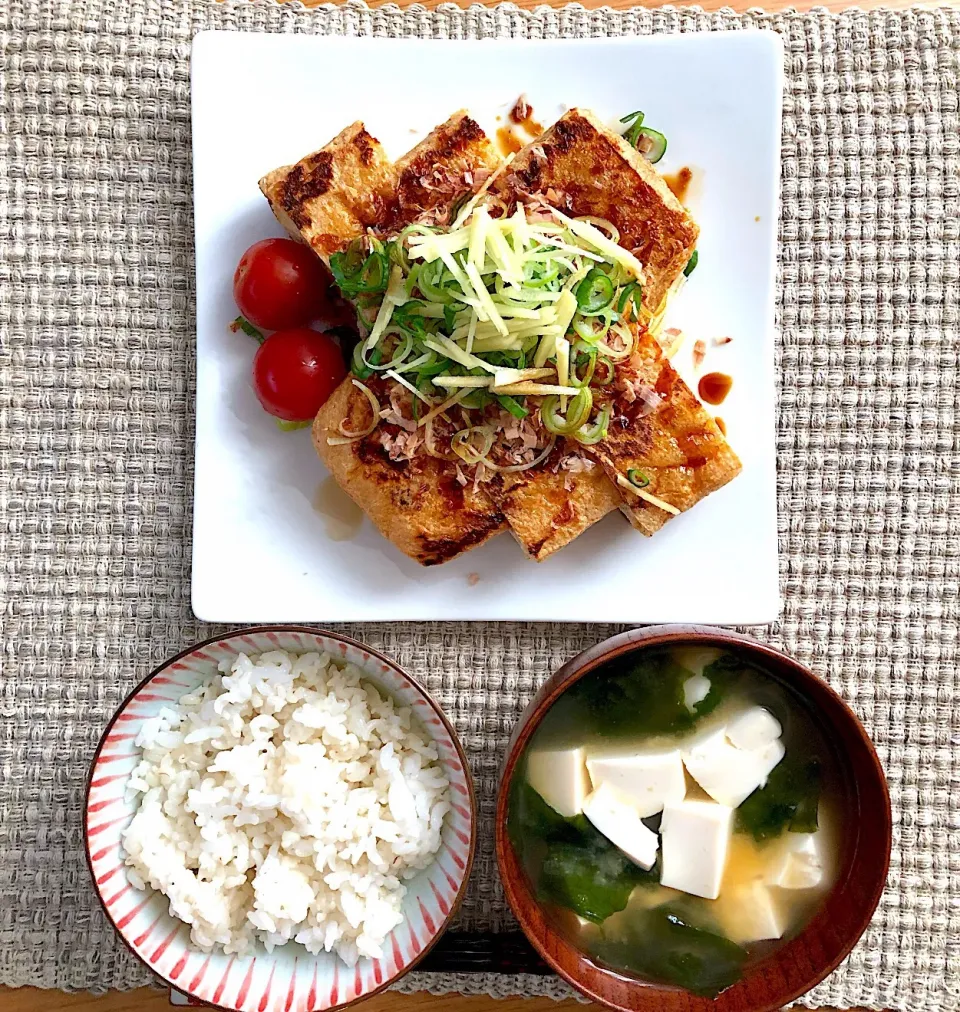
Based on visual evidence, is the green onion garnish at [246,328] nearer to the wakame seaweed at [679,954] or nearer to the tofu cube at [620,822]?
the tofu cube at [620,822]

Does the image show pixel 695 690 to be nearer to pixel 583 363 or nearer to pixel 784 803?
pixel 784 803

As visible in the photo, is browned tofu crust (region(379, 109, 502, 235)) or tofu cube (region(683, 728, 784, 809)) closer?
tofu cube (region(683, 728, 784, 809))

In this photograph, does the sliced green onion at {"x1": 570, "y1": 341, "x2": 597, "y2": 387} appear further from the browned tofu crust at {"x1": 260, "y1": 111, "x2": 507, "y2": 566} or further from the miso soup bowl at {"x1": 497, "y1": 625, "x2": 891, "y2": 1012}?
the miso soup bowl at {"x1": 497, "y1": 625, "x2": 891, "y2": 1012}

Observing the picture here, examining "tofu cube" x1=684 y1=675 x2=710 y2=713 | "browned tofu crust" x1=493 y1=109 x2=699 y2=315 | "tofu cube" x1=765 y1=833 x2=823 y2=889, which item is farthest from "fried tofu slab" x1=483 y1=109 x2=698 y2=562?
"tofu cube" x1=765 y1=833 x2=823 y2=889

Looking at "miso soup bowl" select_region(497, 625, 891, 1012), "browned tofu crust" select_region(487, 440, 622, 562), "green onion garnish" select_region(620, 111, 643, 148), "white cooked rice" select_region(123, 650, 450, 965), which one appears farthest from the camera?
"green onion garnish" select_region(620, 111, 643, 148)

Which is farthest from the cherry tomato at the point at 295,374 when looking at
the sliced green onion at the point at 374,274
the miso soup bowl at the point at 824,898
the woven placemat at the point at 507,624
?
the miso soup bowl at the point at 824,898

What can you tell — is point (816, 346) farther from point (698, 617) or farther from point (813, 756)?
point (813, 756)

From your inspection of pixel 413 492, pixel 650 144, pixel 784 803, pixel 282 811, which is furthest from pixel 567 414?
pixel 282 811
